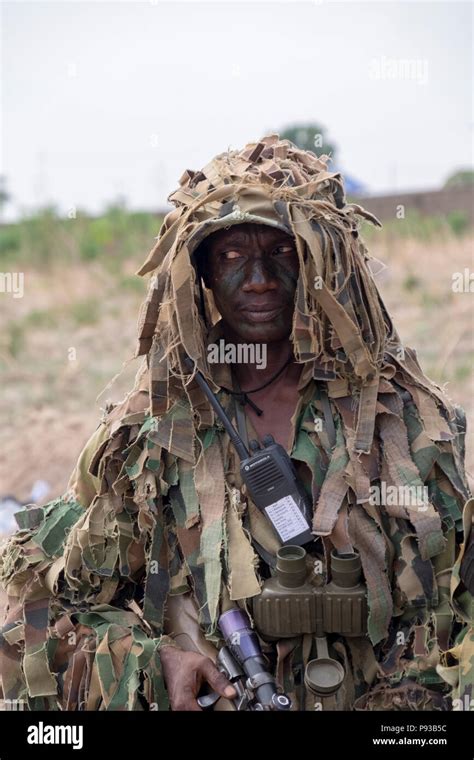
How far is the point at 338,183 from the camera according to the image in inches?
123

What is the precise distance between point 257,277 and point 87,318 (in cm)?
834

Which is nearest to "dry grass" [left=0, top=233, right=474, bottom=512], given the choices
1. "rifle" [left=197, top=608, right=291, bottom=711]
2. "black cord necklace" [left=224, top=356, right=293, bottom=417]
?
"black cord necklace" [left=224, top=356, right=293, bottom=417]

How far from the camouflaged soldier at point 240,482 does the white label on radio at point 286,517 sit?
56 mm

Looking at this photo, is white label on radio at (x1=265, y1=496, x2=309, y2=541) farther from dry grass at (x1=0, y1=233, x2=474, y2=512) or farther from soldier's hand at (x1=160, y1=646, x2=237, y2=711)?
dry grass at (x1=0, y1=233, x2=474, y2=512)

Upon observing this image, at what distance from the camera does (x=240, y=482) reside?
3.13 metres

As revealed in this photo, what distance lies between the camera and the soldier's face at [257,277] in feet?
9.82

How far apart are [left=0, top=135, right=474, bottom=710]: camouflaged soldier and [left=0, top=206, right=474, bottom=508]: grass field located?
2293 millimetres

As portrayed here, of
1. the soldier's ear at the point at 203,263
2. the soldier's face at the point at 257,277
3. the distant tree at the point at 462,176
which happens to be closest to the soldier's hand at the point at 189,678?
the soldier's face at the point at 257,277

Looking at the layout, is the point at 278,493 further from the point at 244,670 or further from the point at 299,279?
the point at 299,279

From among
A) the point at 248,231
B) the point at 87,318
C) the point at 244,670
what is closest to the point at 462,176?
the point at 87,318

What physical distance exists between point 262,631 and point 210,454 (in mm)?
549

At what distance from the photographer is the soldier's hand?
2900 mm
